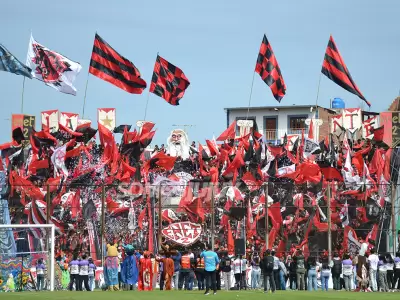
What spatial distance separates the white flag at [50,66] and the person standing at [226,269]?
1150 centimetres

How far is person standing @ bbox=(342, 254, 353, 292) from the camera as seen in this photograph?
124ft

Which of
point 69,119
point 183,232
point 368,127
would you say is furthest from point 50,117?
point 183,232

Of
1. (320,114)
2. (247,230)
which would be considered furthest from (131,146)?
(320,114)

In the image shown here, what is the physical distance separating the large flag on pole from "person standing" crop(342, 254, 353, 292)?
1466 cm

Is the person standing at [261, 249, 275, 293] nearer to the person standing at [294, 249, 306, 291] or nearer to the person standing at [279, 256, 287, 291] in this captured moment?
the person standing at [279, 256, 287, 291]

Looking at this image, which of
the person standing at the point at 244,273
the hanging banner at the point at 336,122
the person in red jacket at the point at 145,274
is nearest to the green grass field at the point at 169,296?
the person in red jacket at the point at 145,274

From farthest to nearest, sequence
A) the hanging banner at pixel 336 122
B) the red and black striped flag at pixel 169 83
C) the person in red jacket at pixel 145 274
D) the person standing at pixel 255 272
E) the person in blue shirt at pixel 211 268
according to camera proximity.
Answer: the hanging banner at pixel 336 122, the red and black striped flag at pixel 169 83, the person standing at pixel 255 272, the person in red jacket at pixel 145 274, the person in blue shirt at pixel 211 268

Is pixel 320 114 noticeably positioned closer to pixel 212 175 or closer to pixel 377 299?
pixel 212 175

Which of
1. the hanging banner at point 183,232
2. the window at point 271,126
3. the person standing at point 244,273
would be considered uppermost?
the window at point 271,126

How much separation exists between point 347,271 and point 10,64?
15.6 metres

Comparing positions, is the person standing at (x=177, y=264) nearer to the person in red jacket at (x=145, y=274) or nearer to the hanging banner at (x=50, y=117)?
the person in red jacket at (x=145, y=274)

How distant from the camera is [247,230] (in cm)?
4016

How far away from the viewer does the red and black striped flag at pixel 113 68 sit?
4541 cm

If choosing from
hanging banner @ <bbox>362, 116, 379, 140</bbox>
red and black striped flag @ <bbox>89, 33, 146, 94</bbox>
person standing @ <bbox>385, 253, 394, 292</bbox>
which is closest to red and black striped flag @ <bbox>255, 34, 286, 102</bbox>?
red and black striped flag @ <bbox>89, 33, 146, 94</bbox>
